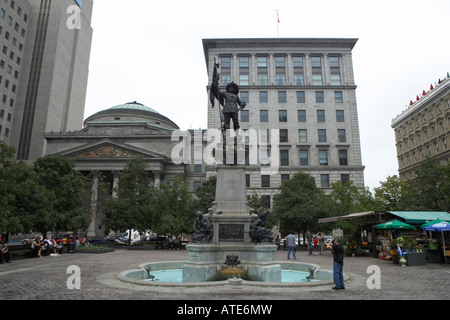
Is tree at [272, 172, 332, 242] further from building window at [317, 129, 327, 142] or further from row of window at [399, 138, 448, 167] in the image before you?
row of window at [399, 138, 448, 167]

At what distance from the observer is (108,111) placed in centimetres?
7656

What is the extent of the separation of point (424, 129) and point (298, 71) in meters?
31.4

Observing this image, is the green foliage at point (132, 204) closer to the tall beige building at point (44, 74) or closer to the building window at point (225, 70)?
the building window at point (225, 70)

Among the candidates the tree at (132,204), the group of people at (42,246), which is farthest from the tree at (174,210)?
the group of people at (42,246)

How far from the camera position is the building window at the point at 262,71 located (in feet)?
201

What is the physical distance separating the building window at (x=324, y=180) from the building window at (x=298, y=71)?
729 inches

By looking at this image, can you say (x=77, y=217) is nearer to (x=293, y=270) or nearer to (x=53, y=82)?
(x=293, y=270)

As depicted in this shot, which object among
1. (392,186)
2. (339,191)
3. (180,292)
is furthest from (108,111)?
(180,292)

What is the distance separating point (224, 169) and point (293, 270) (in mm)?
6261

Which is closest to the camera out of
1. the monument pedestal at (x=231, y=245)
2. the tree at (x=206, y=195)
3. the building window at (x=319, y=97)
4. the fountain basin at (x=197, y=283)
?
the fountain basin at (x=197, y=283)

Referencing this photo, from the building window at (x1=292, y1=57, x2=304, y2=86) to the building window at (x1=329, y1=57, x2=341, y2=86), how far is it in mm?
5907

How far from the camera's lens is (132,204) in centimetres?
3934

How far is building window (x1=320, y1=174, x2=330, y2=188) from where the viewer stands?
5716 cm

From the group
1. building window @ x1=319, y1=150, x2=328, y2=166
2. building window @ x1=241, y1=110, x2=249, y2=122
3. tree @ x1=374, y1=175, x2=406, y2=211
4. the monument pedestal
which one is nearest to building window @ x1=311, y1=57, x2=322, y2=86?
building window @ x1=319, y1=150, x2=328, y2=166
